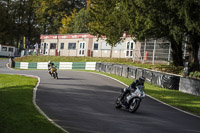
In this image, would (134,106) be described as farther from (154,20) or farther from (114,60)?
(114,60)

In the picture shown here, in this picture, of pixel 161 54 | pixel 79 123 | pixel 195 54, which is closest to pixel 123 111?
pixel 79 123

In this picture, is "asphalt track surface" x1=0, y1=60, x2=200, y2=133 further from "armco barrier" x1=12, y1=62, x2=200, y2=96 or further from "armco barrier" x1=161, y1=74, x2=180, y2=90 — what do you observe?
"armco barrier" x1=161, y1=74, x2=180, y2=90

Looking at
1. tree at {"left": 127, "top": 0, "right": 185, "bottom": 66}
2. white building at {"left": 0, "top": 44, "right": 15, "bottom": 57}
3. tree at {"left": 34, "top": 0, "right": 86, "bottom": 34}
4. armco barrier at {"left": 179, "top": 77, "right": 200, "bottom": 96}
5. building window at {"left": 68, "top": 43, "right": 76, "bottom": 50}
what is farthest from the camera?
tree at {"left": 34, "top": 0, "right": 86, "bottom": 34}

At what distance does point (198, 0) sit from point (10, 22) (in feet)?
237

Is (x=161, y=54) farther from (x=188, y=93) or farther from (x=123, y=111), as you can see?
(x=123, y=111)

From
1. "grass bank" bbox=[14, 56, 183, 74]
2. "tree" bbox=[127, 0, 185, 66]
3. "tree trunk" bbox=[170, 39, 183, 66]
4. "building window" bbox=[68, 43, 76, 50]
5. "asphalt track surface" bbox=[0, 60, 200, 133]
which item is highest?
"tree" bbox=[127, 0, 185, 66]

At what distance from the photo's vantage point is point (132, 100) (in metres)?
14.0

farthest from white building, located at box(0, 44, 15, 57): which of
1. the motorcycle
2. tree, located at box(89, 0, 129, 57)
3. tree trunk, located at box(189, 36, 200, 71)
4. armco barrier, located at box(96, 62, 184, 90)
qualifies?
the motorcycle

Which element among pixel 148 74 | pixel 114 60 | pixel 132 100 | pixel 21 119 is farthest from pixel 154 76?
pixel 21 119

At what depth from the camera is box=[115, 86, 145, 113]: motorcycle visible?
533 inches

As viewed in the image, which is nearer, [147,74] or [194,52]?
[147,74]

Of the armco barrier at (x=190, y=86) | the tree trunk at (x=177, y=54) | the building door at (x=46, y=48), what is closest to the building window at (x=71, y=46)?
the building door at (x=46, y=48)

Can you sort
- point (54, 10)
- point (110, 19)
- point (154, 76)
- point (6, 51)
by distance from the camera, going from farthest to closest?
point (54, 10)
point (6, 51)
point (110, 19)
point (154, 76)

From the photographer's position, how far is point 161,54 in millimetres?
37219
